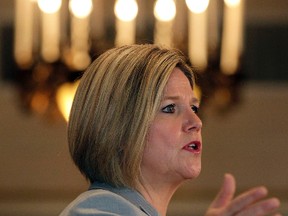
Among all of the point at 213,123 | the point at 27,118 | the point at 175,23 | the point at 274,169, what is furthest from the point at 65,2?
the point at 175,23

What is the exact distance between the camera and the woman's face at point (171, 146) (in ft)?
8.28

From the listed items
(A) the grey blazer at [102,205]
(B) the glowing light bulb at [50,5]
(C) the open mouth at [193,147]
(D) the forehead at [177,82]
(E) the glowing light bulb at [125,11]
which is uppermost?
(D) the forehead at [177,82]

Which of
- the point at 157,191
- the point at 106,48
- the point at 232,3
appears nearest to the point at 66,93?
the point at 106,48

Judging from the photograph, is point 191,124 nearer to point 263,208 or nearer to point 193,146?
point 193,146

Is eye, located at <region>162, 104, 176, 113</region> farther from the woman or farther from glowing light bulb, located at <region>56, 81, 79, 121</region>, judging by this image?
glowing light bulb, located at <region>56, 81, 79, 121</region>

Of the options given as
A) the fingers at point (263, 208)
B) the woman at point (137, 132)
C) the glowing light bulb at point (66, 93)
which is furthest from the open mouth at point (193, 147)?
the glowing light bulb at point (66, 93)

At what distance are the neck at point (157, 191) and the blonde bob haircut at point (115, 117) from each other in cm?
3

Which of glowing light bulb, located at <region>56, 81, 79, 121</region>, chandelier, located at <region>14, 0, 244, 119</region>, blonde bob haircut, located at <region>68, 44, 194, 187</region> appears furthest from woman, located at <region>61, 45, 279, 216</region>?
glowing light bulb, located at <region>56, 81, 79, 121</region>

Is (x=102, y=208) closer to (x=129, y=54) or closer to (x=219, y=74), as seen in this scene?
(x=129, y=54)

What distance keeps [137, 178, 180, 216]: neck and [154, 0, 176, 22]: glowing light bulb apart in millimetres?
3075

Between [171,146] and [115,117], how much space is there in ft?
0.54

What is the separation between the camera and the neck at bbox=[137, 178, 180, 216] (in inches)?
99.5

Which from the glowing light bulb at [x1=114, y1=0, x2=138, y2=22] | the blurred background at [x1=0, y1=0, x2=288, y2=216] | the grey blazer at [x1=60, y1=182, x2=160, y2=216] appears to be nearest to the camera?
the grey blazer at [x1=60, y1=182, x2=160, y2=216]

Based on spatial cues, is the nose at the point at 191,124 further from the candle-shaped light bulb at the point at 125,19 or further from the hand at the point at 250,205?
the candle-shaped light bulb at the point at 125,19
